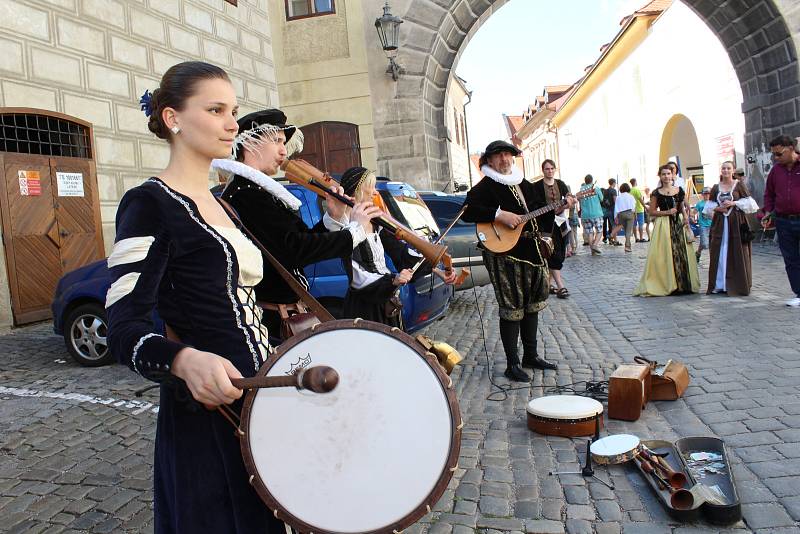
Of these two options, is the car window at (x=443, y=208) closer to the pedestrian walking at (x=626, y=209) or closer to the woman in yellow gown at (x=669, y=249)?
the woman in yellow gown at (x=669, y=249)

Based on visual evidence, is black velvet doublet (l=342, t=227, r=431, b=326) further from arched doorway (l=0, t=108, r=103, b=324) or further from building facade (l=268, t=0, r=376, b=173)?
building facade (l=268, t=0, r=376, b=173)

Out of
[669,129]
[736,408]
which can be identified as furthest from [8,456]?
[669,129]

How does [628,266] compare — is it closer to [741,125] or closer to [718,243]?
[718,243]

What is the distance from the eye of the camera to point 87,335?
6949 millimetres

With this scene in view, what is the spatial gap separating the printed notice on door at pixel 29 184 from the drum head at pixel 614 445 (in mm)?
8479

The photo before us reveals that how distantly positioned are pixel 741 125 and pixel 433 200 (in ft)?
34.8

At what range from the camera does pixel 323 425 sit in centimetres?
163

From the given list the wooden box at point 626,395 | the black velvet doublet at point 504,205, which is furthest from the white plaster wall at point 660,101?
the wooden box at point 626,395

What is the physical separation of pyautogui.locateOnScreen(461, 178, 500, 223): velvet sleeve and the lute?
8 centimetres

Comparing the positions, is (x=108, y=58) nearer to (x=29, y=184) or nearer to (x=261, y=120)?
(x=29, y=184)

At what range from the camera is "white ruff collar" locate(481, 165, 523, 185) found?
5680 millimetres

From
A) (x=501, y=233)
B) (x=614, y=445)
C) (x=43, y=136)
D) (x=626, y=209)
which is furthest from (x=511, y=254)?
(x=626, y=209)

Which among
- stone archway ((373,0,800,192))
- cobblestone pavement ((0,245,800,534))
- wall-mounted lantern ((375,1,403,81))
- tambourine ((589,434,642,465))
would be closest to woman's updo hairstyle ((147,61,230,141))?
cobblestone pavement ((0,245,800,534))

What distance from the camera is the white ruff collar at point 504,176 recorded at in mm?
5680
